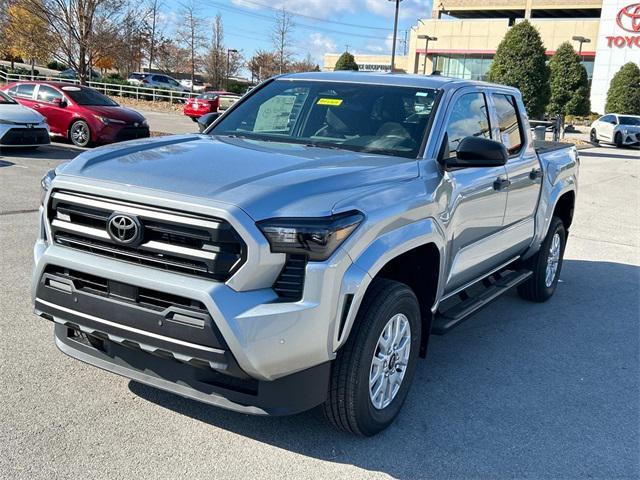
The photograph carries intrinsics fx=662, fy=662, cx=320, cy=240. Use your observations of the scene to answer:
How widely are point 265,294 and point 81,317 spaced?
0.93 m

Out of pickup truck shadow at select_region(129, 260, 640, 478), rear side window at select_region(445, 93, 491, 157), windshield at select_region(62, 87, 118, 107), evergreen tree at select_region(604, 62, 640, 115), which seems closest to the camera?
pickup truck shadow at select_region(129, 260, 640, 478)

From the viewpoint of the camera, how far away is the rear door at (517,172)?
5191mm

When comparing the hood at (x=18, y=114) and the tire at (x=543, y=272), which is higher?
the hood at (x=18, y=114)

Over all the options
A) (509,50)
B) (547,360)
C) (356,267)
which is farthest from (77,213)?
(509,50)

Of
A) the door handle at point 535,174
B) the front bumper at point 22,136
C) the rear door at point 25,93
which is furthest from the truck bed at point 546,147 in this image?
the rear door at point 25,93

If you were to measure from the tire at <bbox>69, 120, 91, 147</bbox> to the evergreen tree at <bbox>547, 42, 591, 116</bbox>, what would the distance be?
2745 centimetres

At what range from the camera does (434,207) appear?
3809 mm

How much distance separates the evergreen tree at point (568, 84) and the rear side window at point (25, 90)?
2783 centimetres

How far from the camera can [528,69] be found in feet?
88.5

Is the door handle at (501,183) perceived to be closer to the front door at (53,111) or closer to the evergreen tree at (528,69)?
the front door at (53,111)

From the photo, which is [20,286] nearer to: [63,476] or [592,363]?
[63,476]

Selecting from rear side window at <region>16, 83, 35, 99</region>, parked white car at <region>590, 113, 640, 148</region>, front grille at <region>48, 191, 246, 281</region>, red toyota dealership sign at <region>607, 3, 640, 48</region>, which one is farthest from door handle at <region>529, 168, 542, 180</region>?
red toyota dealership sign at <region>607, 3, 640, 48</region>

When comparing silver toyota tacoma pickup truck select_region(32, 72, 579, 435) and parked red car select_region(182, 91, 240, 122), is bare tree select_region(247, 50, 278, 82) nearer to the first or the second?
parked red car select_region(182, 91, 240, 122)

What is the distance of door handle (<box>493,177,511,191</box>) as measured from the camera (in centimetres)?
475
